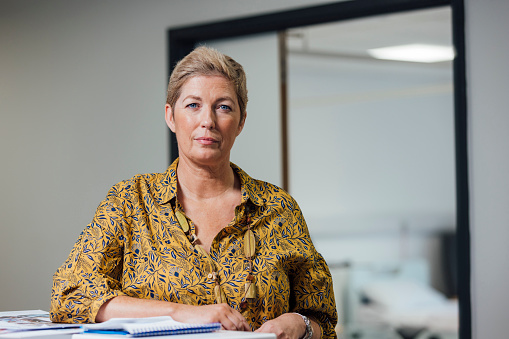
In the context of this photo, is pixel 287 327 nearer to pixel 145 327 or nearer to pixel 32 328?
pixel 145 327

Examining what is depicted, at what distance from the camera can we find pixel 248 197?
1946mm

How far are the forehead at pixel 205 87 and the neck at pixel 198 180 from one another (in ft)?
0.63

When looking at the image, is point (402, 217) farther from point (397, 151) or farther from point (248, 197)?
point (248, 197)

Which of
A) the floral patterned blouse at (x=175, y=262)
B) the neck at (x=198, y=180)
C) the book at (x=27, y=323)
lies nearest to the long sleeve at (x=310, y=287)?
the floral patterned blouse at (x=175, y=262)

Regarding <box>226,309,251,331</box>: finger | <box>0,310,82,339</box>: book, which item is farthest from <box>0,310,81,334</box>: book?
<box>226,309,251,331</box>: finger

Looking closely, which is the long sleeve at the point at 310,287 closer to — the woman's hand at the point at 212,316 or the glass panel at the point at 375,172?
the woman's hand at the point at 212,316

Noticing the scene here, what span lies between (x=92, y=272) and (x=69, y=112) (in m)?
2.39

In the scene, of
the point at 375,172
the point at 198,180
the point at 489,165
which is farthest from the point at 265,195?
the point at 375,172

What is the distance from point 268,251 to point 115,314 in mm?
444

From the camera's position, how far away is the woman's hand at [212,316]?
1579 millimetres

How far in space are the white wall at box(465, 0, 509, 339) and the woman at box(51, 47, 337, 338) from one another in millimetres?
1253

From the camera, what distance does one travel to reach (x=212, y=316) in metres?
1.58

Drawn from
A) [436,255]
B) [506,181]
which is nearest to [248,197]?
[506,181]

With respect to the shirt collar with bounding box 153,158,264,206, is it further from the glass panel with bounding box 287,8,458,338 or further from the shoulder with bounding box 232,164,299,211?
the glass panel with bounding box 287,8,458,338
